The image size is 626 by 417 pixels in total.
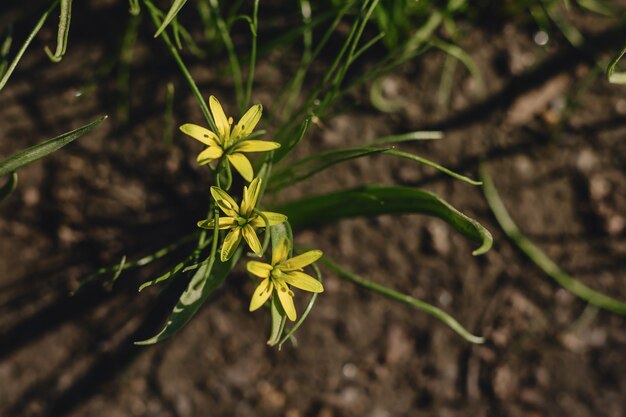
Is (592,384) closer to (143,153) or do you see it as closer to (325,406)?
(325,406)

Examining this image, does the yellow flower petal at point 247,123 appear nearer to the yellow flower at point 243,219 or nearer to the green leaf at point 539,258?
the yellow flower at point 243,219

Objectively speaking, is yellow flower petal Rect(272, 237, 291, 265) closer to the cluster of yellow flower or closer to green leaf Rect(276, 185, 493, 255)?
the cluster of yellow flower

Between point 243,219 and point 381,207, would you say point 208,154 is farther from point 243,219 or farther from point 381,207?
point 381,207

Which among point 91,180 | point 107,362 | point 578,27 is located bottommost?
point 107,362

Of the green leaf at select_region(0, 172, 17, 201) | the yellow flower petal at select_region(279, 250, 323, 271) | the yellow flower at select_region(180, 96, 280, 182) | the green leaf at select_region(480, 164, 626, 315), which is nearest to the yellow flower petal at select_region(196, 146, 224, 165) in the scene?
the yellow flower at select_region(180, 96, 280, 182)

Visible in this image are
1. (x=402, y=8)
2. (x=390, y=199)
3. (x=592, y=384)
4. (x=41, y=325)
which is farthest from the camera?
(x=592, y=384)

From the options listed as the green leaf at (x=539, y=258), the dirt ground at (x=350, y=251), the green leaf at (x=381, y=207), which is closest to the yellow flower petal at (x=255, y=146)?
the green leaf at (x=381, y=207)

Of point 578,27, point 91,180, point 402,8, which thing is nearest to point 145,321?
point 91,180
